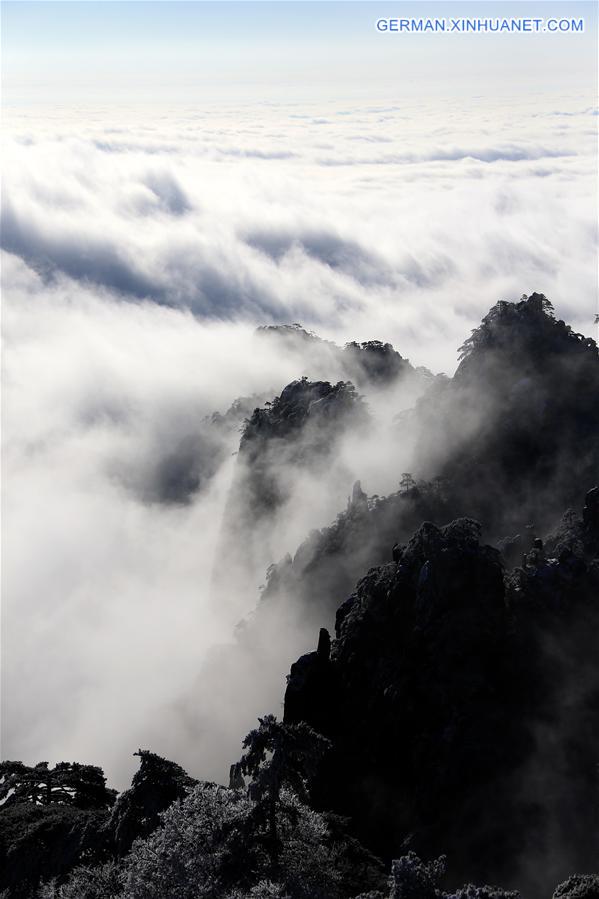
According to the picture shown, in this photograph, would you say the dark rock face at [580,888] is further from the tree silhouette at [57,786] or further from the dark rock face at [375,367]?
the dark rock face at [375,367]

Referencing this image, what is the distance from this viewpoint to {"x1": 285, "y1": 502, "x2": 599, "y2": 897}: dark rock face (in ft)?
181

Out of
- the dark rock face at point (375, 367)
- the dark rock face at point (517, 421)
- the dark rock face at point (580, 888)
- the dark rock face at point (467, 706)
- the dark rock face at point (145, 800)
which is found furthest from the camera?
the dark rock face at point (375, 367)

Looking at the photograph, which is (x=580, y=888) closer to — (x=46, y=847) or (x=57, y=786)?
(x=46, y=847)

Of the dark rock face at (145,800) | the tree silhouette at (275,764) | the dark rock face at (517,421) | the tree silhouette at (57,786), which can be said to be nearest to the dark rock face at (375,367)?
the dark rock face at (517,421)

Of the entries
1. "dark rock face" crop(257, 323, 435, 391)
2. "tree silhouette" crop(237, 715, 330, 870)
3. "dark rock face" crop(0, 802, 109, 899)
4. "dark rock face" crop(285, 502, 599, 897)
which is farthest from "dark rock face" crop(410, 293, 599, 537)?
"dark rock face" crop(0, 802, 109, 899)

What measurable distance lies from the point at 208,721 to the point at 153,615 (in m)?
80.9

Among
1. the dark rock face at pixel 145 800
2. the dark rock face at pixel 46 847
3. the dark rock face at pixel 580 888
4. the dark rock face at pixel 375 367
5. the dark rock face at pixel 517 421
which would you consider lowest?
the dark rock face at pixel 580 888

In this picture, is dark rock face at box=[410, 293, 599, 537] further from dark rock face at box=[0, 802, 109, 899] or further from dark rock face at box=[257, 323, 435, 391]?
dark rock face at box=[0, 802, 109, 899]

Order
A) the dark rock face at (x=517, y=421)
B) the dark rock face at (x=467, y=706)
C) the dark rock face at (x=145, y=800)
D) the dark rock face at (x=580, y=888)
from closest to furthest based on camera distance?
the dark rock face at (x=580, y=888)
the dark rock face at (x=145, y=800)
the dark rock face at (x=467, y=706)
the dark rock face at (x=517, y=421)

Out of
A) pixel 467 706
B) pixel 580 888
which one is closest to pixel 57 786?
pixel 467 706

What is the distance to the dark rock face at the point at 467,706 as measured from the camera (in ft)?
181

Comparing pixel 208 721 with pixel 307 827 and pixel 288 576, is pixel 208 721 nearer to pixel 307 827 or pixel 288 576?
pixel 288 576

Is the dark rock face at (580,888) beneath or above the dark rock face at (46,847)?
beneath

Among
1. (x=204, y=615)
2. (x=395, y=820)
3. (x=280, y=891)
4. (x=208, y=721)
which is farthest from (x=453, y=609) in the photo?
(x=204, y=615)
